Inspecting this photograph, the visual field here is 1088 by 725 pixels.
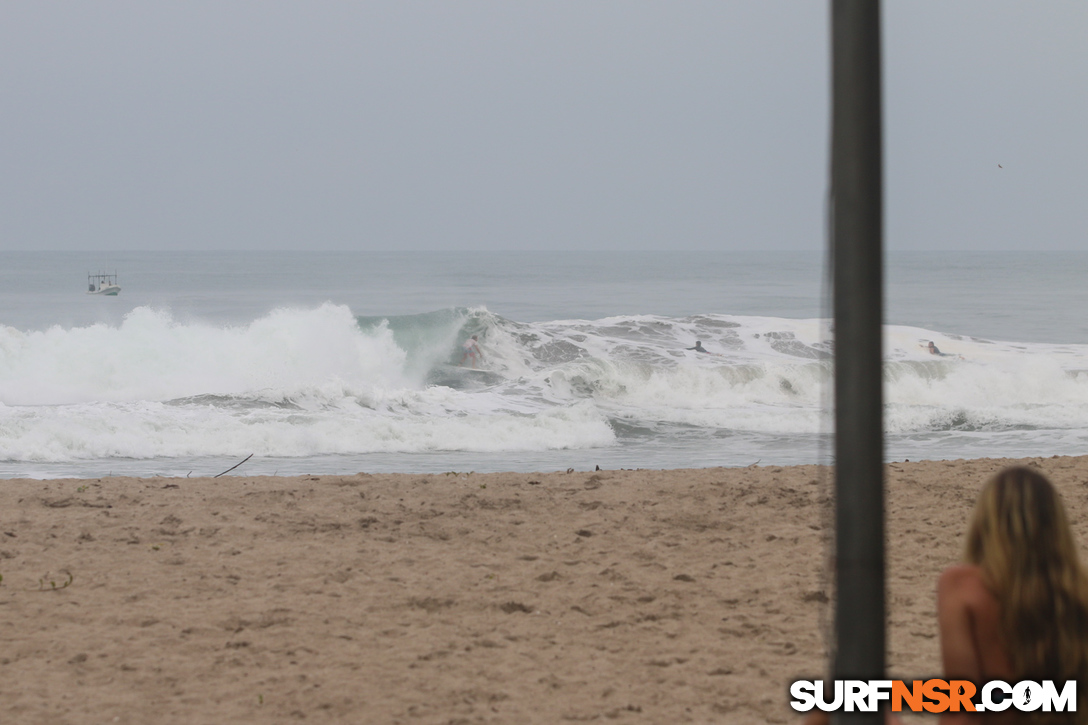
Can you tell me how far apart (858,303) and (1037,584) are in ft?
2.99

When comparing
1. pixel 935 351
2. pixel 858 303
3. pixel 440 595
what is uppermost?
pixel 858 303

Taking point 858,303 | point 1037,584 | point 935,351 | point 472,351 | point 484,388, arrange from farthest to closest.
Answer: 1. point 935,351
2. point 472,351
3. point 484,388
4. point 1037,584
5. point 858,303

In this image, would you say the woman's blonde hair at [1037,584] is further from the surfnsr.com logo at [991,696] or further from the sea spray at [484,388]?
the sea spray at [484,388]

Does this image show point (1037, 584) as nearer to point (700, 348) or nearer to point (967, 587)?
point (967, 587)

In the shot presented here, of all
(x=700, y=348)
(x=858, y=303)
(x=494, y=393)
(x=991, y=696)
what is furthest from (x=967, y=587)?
(x=700, y=348)

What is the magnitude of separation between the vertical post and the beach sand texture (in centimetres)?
84

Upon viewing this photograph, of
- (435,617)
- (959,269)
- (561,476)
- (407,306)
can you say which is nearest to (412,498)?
(561,476)

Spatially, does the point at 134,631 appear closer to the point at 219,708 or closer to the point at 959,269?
the point at 219,708

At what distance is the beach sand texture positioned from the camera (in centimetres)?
439

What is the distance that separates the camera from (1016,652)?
7.32 feet

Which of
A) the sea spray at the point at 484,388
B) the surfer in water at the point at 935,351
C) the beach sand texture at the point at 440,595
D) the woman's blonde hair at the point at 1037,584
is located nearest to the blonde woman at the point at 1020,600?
the woman's blonde hair at the point at 1037,584

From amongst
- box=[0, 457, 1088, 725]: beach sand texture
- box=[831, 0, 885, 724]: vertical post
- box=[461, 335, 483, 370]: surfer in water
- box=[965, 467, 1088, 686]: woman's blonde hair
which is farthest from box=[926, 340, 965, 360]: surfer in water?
box=[831, 0, 885, 724]: vertical post

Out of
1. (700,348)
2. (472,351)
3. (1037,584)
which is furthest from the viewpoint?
(700,348)

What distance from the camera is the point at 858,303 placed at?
1765 mm
